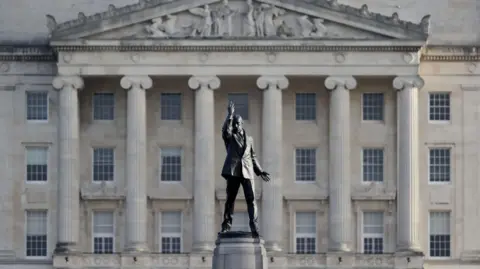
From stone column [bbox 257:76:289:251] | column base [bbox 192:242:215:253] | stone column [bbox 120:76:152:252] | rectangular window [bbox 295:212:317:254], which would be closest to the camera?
column base [bbox 192:242:215:253]

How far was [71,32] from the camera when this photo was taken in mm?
114500

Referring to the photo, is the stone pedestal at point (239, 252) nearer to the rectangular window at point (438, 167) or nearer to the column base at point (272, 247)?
the column base at point (272, 247)

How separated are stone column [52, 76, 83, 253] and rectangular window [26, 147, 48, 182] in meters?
2.55

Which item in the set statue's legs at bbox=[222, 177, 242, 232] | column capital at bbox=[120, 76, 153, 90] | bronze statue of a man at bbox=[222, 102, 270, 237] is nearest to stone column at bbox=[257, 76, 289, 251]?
column capital at bbox=[120, 76, 153, 90]

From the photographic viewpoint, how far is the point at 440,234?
11756cm

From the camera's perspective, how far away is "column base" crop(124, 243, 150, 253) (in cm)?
11388

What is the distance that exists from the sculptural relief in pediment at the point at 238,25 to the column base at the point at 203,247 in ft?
34.5

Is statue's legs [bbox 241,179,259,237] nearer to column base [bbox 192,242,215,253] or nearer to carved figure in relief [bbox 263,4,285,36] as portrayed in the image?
column base [bbox 192,242,215,253]

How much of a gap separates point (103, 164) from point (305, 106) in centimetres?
1096

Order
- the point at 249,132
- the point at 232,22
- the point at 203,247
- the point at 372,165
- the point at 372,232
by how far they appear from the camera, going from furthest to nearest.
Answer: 1. the point at 249,132
2. the point at 372,165
3. the point at 372,232
4. the point at 232,22
5. the point at 203,247

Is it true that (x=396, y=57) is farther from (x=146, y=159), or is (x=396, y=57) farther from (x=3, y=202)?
(x=3, y=202)

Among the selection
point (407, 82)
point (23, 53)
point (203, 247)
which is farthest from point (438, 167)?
point (23, 53)

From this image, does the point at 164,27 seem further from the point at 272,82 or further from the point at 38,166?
the point at 38,166

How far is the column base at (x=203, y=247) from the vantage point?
114188 mm
